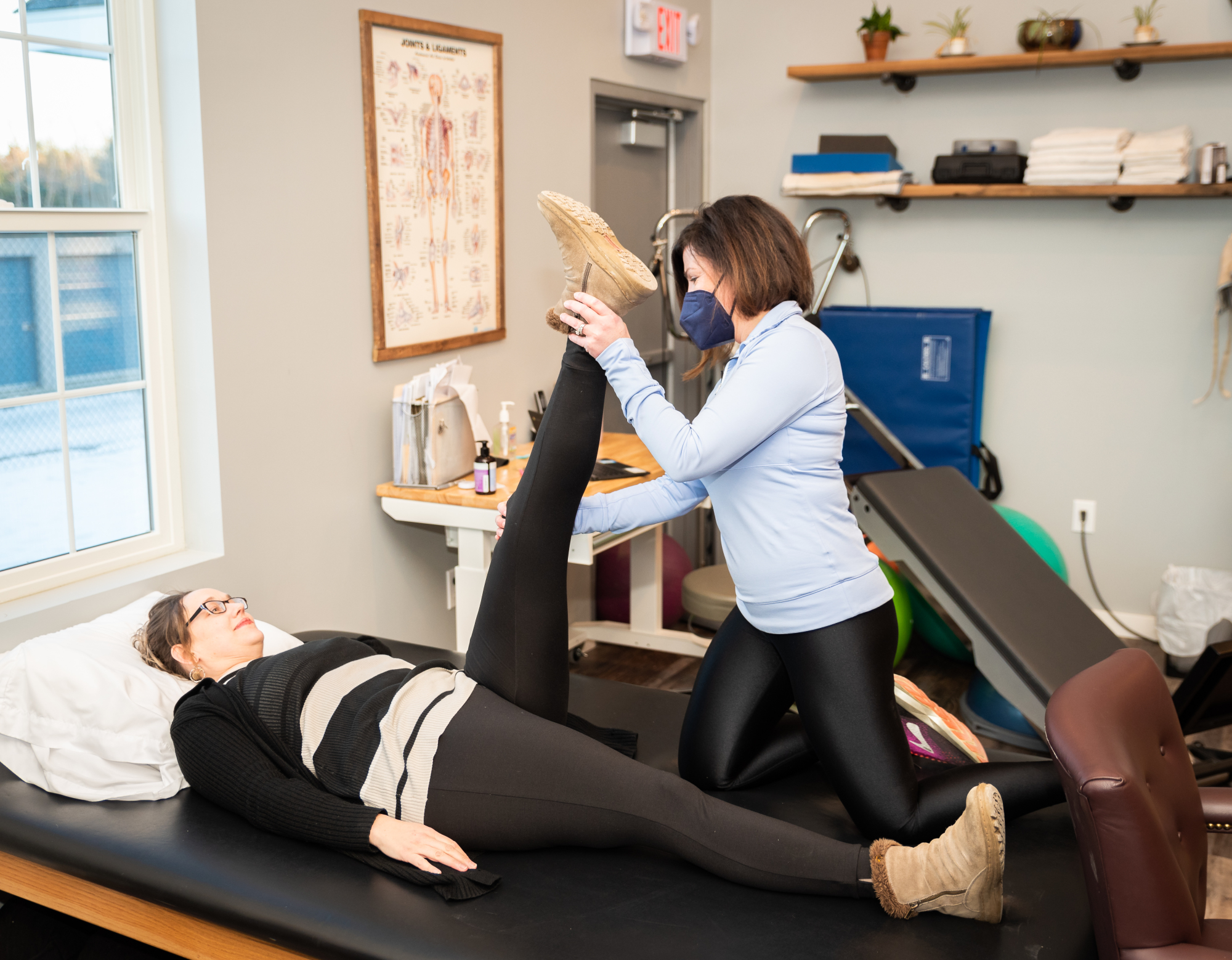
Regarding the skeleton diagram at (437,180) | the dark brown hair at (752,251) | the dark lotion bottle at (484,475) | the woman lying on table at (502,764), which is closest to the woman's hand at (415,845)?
the woman lying on table at (502,764)

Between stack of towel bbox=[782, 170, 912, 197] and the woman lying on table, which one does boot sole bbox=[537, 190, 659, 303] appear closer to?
the woman lying on table

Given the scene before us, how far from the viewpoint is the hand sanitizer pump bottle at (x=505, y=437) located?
308 centimetres

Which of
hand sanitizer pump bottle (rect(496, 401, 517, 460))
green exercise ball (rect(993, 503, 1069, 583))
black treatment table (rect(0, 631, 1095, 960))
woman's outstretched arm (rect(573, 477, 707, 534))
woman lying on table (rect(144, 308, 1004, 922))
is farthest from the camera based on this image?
green exercise ball (rect(993, 503, 1069, 583))

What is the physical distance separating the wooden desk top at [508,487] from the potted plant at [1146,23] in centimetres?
213

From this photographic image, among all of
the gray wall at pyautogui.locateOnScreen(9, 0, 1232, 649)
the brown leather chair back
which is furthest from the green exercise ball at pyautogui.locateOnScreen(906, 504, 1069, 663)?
the brown leather chair back

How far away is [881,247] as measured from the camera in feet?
13.9

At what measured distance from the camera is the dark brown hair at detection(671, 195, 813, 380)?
1.76 meters

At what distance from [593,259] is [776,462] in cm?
43

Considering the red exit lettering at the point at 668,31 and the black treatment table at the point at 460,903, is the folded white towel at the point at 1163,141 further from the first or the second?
the black treatment table at the point at 460,903

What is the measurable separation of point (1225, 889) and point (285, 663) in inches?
78.5

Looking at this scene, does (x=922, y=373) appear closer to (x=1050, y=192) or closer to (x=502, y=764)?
(x=1050, y=192)

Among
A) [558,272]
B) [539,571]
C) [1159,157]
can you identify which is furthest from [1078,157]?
[539,571]

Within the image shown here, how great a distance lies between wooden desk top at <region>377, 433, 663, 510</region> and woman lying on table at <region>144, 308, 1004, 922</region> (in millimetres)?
705

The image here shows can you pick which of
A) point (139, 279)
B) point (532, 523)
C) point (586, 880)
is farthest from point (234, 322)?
point (586, 880)
